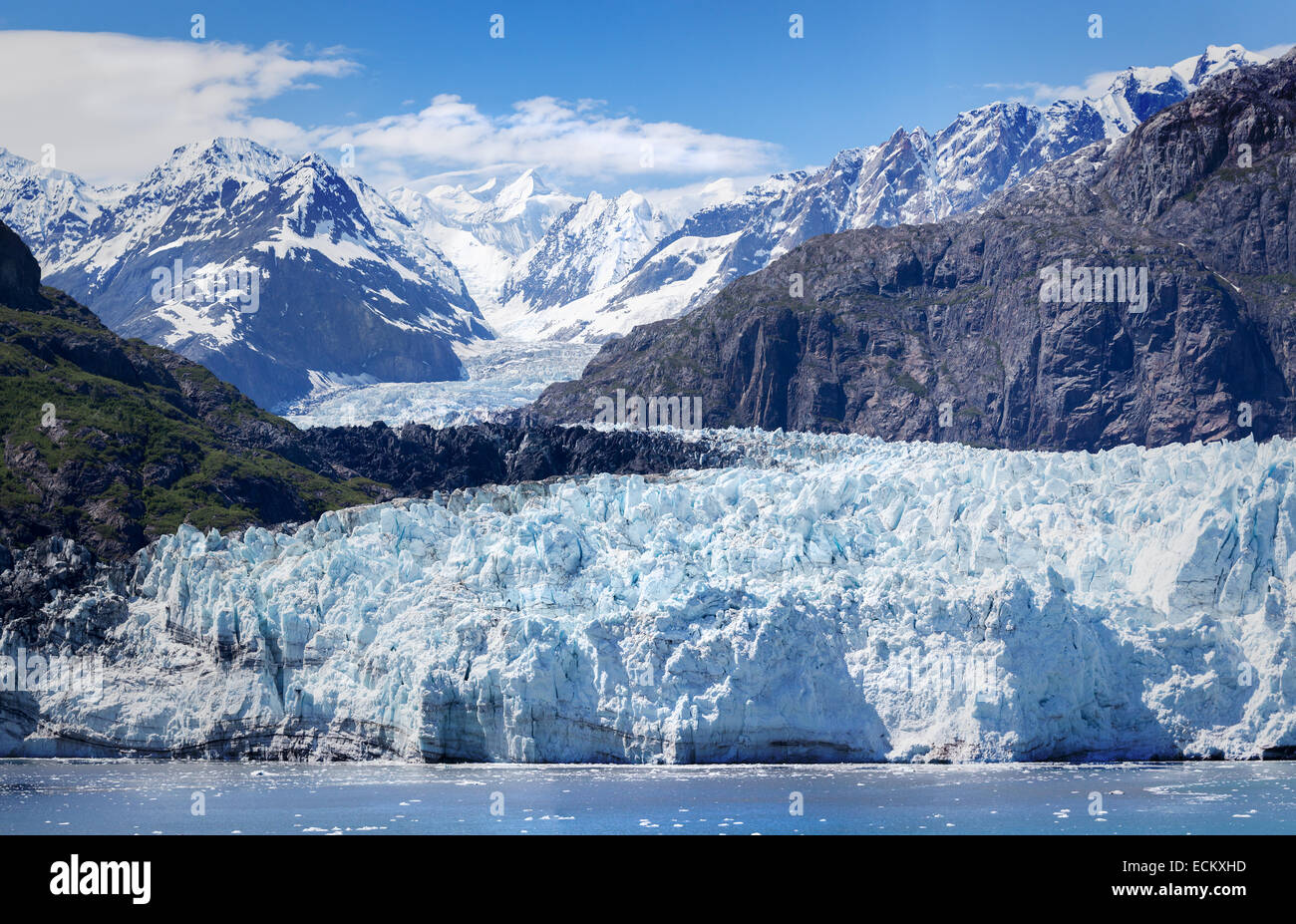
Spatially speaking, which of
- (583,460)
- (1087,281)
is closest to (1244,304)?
(1087,281)
